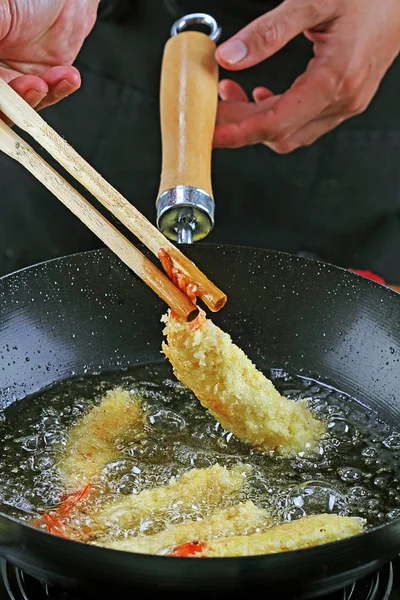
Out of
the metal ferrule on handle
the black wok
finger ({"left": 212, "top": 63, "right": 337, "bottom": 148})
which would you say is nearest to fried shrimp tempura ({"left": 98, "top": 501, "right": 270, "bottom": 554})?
the black wok

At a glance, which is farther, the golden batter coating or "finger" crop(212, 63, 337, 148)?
"finger" crop(212, 63, 337, 148)

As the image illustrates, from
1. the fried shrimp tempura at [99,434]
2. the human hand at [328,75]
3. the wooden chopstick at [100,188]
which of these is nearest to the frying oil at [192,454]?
the fried shrimp tempura at [99,434]

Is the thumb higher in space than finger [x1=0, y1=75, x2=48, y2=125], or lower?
higher

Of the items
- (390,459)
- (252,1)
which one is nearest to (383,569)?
(390,459)

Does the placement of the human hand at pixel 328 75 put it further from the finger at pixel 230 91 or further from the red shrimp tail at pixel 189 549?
the red shrimp tail at pixel 189 549

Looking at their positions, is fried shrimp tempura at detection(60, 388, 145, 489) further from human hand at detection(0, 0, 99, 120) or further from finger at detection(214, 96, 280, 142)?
finger at detection(214, 96, 280, 142)

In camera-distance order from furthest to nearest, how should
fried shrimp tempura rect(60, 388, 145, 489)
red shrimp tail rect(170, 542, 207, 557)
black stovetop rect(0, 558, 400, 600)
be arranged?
1. fried shrimp tempura rect(60, 388, 145, 489)
2. black stovetop rect(0, 558, 400, 600)
3. red shrimp tail rect(170, 542, 207, 557)

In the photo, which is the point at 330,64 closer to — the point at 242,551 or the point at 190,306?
the point at 190,306
